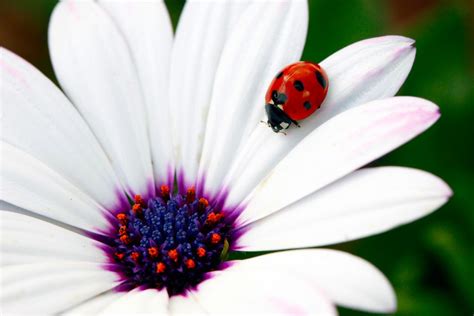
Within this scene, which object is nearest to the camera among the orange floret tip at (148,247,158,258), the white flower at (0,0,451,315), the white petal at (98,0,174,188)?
the white flower at (0,0,451,315)

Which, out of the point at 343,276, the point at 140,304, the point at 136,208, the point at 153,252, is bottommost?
the point at 343,276

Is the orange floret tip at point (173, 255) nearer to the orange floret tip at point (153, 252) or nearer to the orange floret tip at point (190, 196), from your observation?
the orange floret tip at point (153, 252)

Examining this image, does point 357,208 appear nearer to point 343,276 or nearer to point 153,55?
point 343,276

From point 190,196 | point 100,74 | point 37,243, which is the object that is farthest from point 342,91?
point 37,243

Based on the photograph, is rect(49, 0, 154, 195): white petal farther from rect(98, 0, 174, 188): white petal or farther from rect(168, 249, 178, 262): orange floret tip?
rect(168, 249, 178, 262): orange floret tip

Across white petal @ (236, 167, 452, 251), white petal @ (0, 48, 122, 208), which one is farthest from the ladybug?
white petal @ (0, 48, 122, 208)

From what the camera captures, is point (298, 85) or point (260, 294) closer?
point (260, 294)

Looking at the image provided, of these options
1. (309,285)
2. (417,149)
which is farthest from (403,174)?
(417,149)
